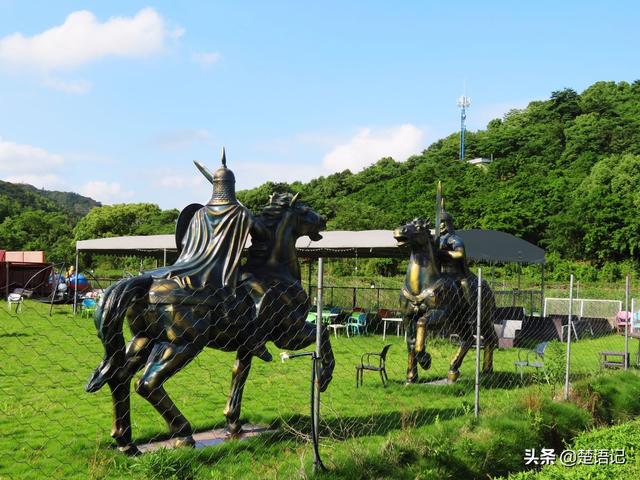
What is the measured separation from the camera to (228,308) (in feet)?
17.9

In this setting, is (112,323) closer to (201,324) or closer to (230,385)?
(201,324)

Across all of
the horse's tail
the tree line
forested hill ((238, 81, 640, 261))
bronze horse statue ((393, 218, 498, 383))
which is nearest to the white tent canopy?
bronze horse statue ((393, 218, 498, 383))

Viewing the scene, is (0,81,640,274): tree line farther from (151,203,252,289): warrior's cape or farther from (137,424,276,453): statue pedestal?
(151,203,252,289): warrior's cape

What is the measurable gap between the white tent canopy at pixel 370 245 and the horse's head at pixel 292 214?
879 cm

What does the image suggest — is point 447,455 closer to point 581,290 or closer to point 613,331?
point 613,331

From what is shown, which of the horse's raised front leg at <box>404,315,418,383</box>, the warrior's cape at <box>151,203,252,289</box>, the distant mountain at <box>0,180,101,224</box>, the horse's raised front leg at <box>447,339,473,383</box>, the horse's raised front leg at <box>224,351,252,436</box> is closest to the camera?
the warrior's cape at <box>151,203,252,289</box>

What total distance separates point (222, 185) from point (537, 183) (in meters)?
46.4

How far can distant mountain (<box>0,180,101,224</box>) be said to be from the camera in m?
62.3

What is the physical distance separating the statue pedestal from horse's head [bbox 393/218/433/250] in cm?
366

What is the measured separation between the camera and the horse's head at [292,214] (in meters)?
6.34

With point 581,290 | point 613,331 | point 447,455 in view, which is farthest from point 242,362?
point 581,290

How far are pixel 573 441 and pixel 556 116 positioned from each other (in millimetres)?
66019

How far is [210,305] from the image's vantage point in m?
5.31

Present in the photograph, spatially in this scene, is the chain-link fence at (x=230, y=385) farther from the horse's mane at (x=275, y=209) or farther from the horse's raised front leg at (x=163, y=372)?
the horse's mane at (x=275, y=209)
